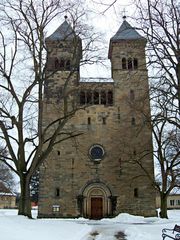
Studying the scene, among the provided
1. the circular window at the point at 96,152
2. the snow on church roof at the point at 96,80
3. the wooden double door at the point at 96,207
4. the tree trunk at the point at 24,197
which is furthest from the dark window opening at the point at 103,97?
the tree trunk at the point at 24,197

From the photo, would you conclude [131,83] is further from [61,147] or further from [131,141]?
[61,147]

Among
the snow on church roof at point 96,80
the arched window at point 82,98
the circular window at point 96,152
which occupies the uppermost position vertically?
the snow on church roof at point 96,80

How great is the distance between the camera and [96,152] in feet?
115

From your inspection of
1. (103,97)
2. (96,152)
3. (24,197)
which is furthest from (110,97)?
(24,197)

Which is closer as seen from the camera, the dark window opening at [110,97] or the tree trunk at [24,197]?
the tree trunk at [24,197]

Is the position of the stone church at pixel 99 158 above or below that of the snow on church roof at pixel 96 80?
below

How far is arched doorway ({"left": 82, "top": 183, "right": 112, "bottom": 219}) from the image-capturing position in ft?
110

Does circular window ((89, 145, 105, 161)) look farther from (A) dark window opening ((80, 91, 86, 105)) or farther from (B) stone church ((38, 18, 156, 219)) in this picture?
(A) dark window opening ((80, 91, 86, 105))

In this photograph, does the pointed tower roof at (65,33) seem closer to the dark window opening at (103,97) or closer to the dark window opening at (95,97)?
the dark window opening at (95,97)

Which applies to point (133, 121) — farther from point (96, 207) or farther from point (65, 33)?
point (65, 33)

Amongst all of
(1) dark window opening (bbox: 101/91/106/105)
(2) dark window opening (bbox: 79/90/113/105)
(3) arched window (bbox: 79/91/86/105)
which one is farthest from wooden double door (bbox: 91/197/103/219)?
(1) dark window opening (bbox: 101/91/106/105)

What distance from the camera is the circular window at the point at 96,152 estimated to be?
34781 mm

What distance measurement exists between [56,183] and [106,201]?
5066mm

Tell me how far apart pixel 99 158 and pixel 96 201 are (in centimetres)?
413
